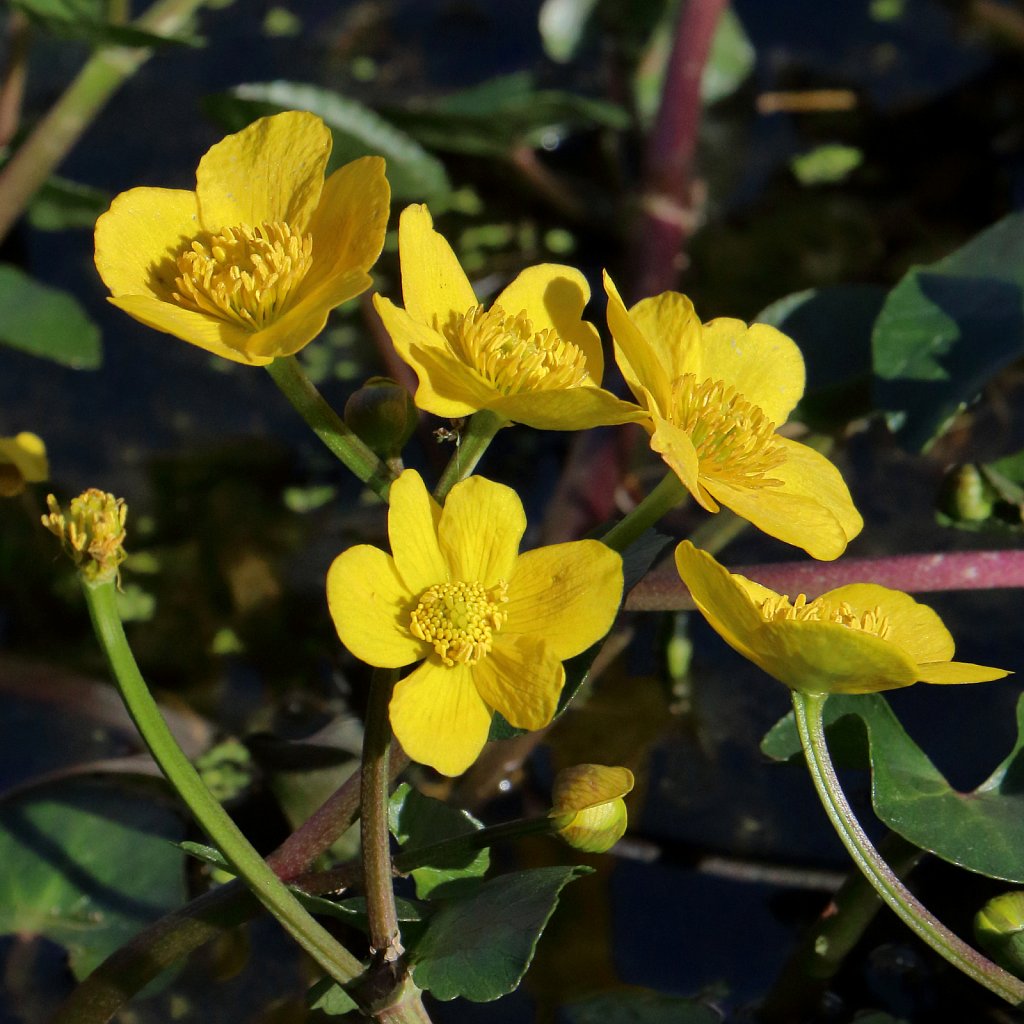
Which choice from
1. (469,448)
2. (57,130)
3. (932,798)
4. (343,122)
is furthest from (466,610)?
(57,130)

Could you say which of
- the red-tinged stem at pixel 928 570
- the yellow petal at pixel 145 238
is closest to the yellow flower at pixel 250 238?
the yellow petal at pixel 145 238

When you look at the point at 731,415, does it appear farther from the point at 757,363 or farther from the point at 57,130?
the point at 57,130

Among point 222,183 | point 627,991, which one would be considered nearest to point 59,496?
point 222,183

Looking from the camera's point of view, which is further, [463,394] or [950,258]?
[950,258]

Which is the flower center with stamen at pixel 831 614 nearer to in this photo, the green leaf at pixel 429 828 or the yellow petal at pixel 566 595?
the yellow petal at pixel 566 595

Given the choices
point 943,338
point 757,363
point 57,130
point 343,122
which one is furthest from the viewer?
Result: point 57,130

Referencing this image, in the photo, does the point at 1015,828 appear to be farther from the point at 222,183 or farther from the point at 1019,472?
the point at 222,183
